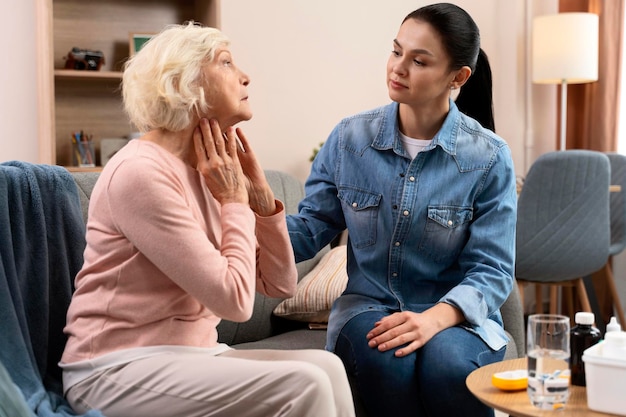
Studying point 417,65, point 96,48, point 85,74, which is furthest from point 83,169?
point 417,65

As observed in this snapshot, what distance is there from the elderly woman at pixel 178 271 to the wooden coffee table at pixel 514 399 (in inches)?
9.4

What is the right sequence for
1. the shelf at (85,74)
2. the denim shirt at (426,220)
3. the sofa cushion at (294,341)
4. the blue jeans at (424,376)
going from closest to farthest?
1. the blue jeans at (424,376)
2. the denim shirt at (426,220)
3. the sofa cushion at (294,341)
4. the shelf at (85,74)

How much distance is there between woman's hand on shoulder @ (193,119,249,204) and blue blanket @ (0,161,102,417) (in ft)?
1.19

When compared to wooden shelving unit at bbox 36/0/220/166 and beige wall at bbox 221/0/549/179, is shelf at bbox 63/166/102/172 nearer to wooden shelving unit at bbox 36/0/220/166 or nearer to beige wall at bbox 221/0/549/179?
wooden shelving unit at bbox 36/0/220/166

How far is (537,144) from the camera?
4664mm

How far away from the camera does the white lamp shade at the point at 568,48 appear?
418 cm

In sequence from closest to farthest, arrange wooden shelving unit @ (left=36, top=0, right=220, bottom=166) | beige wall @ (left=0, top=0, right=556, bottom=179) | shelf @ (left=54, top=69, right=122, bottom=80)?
shelf @ (left=54, top=69, right=122, bottom=80), wooden shelving unit @ (left=36, top=0, right=220, bottom=166), beige wall @ (left=0, top=0, right=556, bottom=179)

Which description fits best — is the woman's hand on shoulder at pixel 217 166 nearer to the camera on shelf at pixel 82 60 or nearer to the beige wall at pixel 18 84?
the beige wall at pixel 18 84

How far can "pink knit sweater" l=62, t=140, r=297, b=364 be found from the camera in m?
1.47

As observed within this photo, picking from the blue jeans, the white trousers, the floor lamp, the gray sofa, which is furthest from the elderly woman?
the floor lamp

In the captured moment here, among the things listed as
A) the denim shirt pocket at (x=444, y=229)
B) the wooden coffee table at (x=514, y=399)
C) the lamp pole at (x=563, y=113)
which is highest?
the lamp pole at (x=563, y=113)

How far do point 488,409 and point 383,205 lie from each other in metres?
0.52

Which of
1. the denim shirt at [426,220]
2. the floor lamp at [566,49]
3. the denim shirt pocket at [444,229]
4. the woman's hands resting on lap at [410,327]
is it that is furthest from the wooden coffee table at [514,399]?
the floor lamp at [566,49]

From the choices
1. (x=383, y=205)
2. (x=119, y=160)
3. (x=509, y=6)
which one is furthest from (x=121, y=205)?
(x=509, y=6)
